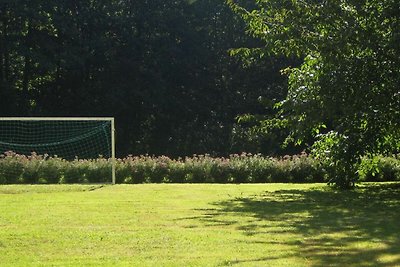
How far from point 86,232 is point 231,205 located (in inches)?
177

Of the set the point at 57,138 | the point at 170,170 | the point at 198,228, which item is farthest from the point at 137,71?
the point at 198,228

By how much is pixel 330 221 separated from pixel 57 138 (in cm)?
2067

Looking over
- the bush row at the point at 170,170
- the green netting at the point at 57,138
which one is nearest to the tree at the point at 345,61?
the bush row at the point at 170,170

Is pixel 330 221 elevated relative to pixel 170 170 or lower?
lower

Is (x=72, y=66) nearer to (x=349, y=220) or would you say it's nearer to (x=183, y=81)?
(x=183, y=81)

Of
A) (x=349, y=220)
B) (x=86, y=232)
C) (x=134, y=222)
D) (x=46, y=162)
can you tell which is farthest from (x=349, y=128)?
(x=46, y=162)

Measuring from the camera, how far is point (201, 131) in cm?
3544

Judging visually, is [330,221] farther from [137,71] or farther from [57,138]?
[137,71]

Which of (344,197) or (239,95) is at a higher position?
(239,95)

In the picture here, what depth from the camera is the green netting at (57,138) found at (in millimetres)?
25891

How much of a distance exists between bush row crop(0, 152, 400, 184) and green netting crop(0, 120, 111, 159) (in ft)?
16.2

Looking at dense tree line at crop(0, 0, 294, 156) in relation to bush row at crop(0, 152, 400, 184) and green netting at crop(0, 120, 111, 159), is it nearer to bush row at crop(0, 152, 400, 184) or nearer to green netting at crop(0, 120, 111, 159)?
green netting at crop(0, 120, 111, 159)

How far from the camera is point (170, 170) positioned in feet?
67.1

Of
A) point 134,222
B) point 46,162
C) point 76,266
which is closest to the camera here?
point 76,266
